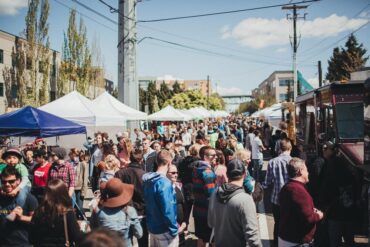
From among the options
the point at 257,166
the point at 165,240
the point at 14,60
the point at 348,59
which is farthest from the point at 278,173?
the point at 348,59

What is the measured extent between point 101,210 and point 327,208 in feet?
11.2

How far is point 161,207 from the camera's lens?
4312 millimetres

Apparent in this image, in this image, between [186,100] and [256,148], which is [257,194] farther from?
[186,100]

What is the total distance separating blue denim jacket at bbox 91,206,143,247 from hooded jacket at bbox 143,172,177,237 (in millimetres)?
452

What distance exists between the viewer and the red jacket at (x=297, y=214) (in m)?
3.87

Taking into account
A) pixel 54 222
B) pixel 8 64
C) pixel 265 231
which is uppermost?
pixel 8 64

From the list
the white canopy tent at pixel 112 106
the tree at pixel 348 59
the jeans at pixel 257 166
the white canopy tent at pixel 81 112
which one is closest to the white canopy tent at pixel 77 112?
the white canopy tent at pixel 81 112

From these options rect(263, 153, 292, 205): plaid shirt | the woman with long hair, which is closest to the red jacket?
rect(263, 153, 292, 205): plaid shirt

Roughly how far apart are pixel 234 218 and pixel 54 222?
1771 mm

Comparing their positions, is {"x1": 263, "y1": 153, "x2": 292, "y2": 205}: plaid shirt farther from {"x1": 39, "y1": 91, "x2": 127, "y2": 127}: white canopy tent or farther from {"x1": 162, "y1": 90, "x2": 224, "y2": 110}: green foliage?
{"x1": 162, "y1": 90, "x2": 224, "y2": 110}: green foliage

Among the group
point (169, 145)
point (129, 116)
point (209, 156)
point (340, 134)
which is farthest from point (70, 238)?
point (129, 116)

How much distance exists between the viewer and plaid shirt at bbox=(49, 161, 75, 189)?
251 inches

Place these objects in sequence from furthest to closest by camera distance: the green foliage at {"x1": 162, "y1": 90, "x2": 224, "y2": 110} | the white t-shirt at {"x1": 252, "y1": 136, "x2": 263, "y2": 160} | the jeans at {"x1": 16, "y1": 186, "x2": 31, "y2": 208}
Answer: the green foliage at {"x1": 162, "y1": 90, "x2": 224, "y2": 110} < the white t-shirt at {"x1": 252, "y1": 136, "x2": 263, "y2": 160} < the jeans at {"x1": 16, "y1": 186, "x2": 31, "y2": 208}

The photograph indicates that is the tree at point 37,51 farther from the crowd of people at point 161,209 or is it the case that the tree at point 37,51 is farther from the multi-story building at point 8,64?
the crowd of people at point 161,209
